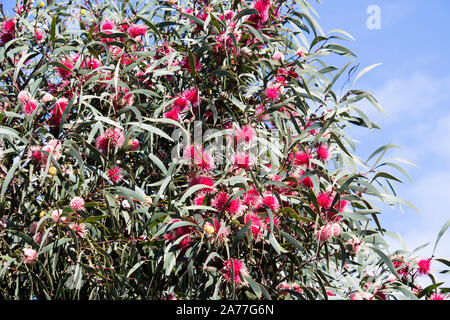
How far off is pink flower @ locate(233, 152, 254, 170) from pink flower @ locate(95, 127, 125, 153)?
40cm

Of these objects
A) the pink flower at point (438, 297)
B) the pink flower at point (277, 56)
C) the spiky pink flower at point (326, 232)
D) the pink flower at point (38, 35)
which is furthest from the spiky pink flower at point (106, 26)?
the pink flower at point (438, 297)

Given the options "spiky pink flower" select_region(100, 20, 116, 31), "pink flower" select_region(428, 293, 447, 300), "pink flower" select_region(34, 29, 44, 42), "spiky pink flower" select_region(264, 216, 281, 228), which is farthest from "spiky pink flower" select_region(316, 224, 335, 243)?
"pink flower" select_region(34, 29, 44, 42)

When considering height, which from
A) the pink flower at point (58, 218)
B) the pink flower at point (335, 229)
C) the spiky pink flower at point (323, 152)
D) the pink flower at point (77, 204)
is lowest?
the pink flower at point (335, 229)

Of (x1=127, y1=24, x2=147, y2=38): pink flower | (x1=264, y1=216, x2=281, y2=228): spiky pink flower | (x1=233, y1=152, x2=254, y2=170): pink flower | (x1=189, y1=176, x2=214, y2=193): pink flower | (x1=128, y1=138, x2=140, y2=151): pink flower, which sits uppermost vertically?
(x1=127, y1=24, x2=147, y2=38): pink flower

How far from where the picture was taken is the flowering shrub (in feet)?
5.01

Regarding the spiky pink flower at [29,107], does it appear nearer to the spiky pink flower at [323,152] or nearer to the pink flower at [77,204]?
the pink flower at [77,204]

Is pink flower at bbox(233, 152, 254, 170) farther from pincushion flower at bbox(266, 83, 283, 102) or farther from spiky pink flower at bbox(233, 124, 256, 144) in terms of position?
pincushion flower at bbox(266, 83, 283, 102)

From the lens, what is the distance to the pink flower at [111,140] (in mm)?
1645

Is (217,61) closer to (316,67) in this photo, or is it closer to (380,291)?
(316,67)

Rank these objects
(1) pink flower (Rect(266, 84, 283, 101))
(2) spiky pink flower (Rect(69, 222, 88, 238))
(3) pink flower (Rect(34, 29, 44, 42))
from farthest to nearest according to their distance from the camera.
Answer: (3) pink flower (Rect(34, 29, 44, 42))
(1) pink flower (Rect(266, 84, 283, 101))
(2) spiky pink flower (Rect(69, 222, 88, 238))

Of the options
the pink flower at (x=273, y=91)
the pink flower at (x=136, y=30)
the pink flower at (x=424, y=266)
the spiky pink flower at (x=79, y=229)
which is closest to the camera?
the spiky pink flower at (x=79, y=229)

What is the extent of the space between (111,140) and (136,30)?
2.02 feet

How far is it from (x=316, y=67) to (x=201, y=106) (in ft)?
1.73
